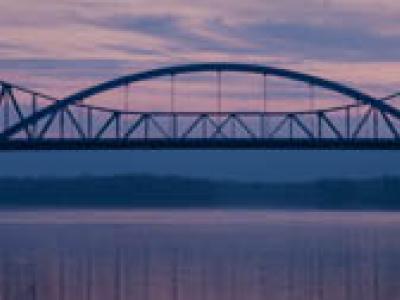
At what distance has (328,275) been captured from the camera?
59906 mm

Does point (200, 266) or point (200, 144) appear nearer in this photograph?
point (200, 266)

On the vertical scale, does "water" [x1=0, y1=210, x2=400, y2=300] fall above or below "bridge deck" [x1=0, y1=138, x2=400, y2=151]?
below

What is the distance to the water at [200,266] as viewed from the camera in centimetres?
5269

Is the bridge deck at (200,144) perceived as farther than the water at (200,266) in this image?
Yes

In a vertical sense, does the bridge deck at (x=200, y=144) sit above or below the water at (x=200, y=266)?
above

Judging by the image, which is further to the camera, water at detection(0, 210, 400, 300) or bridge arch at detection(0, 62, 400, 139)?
bridge arch at detection(0, 62, 400, 139)

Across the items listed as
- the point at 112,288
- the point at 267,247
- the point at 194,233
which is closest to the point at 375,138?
the point at 267,247

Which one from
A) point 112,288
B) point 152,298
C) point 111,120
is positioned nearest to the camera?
point 152,298

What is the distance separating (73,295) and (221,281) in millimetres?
7371

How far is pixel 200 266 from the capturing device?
2579 inches

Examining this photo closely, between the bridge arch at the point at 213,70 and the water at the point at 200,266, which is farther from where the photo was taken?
the bridge arch at the point at 213,70

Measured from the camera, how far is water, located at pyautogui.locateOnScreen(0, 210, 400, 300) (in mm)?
52688

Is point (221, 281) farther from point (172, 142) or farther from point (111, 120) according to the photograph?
point (111, 120)

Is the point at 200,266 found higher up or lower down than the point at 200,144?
lower down
